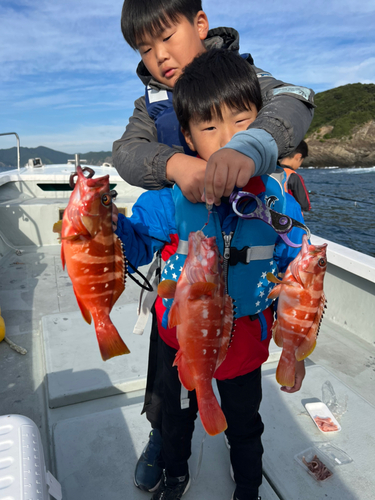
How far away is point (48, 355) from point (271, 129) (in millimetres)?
2926

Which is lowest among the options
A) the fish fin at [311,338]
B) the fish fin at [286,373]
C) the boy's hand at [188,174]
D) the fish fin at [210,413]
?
the fish fin at [210,413]

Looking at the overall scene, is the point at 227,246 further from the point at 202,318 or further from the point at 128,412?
the point at 128,412

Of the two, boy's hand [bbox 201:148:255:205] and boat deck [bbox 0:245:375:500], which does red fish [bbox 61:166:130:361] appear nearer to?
boy's hand [bbox 201:148:255:205]

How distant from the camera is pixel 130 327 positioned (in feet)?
12.3

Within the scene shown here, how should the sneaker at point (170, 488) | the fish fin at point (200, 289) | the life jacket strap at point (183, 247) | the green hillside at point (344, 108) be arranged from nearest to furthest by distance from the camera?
the fish fin at point (200, 289)
the life jacket strap at point (183, 247)
the sneaker at point (170, 488)
the green hillside at point (344, 108)

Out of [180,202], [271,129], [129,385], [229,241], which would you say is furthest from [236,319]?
[129,385]

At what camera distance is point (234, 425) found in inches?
76.3

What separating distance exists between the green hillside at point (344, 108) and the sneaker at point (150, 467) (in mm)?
88677

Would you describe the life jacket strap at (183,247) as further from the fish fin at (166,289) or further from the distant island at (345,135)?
the distant island at (345,135)

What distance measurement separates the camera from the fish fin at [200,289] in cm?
129

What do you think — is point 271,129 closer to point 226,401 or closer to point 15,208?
point 226,401

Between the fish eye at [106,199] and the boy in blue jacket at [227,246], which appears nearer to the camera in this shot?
the fish eye at [106,199]

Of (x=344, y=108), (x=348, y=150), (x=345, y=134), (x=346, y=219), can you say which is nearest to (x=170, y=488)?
(x=346, y=219)

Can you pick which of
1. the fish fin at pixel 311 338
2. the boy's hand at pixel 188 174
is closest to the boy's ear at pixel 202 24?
the boy's hand at pixel 188 174
